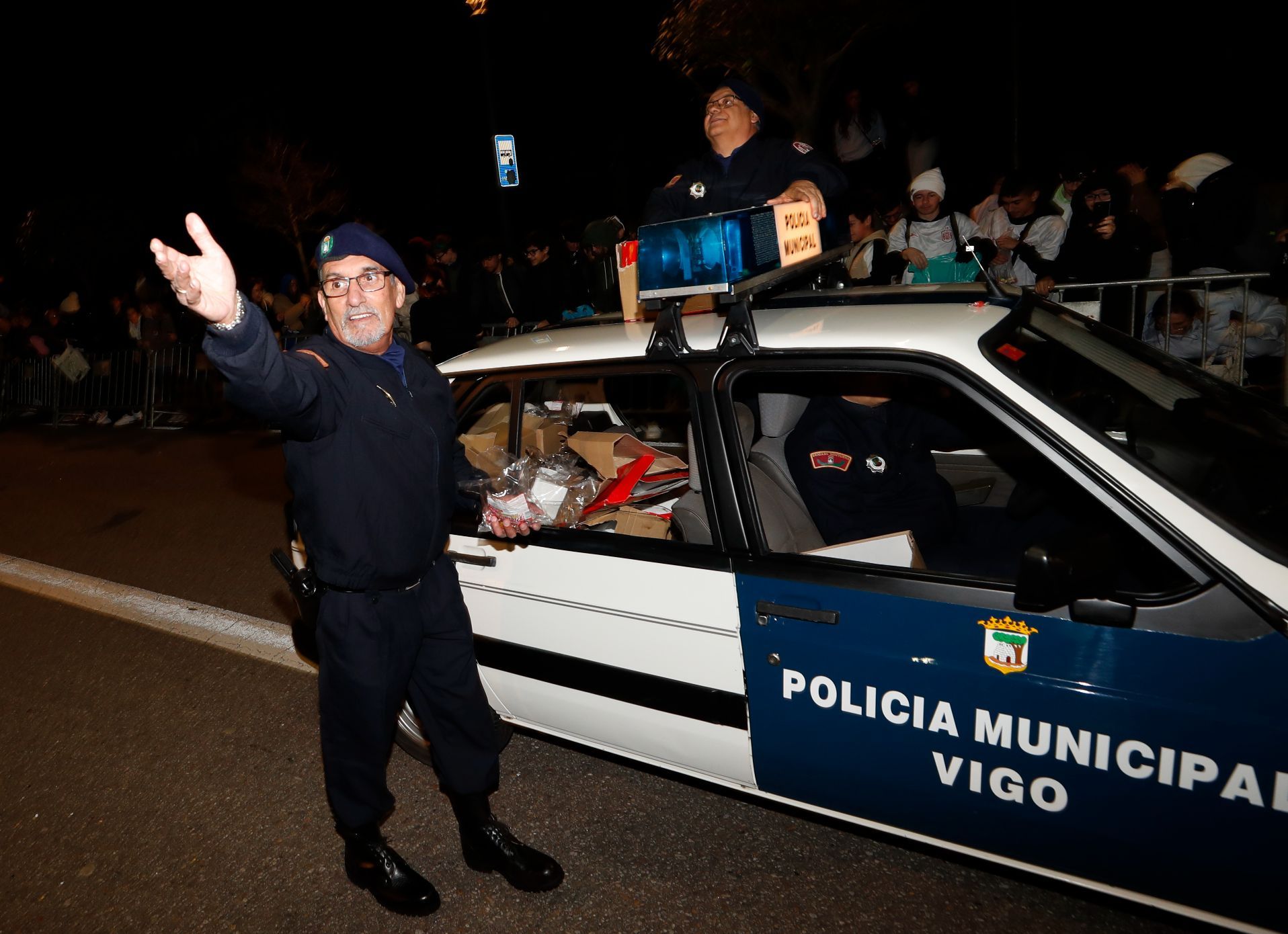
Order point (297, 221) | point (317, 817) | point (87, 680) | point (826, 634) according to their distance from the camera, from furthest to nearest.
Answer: point (297, 221) → point (87, 680) → point (317, 817) → point (826, 634)

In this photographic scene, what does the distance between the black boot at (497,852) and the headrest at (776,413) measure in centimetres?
153

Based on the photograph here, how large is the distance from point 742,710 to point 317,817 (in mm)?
1739

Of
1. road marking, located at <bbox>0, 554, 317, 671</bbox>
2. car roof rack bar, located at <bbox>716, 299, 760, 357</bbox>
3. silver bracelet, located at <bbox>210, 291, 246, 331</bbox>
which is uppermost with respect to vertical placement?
silver bracelet, located at <bbox>210, 291, 246, 331</bbox>

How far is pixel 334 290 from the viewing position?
252 cm

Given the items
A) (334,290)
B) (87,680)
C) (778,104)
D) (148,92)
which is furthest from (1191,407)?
(148,92)

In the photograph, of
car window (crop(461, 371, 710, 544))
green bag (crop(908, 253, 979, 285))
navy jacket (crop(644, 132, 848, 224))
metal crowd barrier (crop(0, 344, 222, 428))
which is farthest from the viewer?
metal crowd barrier (crop(0, 344, 222, 428))

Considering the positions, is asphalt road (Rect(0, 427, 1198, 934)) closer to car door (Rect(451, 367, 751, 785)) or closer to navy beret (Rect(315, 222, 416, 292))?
car door (Rect(451, 367, 751, 785))

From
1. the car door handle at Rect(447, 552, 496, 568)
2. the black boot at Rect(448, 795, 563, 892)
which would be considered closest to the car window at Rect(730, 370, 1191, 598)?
the car door handle at Rect(447, 552, 496, 568)

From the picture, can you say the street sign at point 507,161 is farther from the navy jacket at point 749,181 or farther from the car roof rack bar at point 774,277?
the car roof rack bar at point 774,277

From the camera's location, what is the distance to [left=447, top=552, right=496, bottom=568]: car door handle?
2.97 metres

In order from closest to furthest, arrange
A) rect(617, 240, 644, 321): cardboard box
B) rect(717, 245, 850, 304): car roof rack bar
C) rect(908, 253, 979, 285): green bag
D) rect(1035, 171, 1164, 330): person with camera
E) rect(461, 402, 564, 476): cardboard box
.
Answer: rect(717, 245, 850, 304): car roof rack bar → rect(617, 240, 644, 321): cardboard box → rect(461, 402, 564, 476): cardboard box → rect(1035, 171, 1164, 330): person with camera → rect(908, 253, 979, 285): green bag

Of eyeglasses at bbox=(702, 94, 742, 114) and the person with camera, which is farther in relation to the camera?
the person with camera

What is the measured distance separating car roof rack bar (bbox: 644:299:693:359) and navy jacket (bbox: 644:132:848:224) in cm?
111

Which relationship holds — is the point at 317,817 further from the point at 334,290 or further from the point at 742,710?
the point at 334,290
